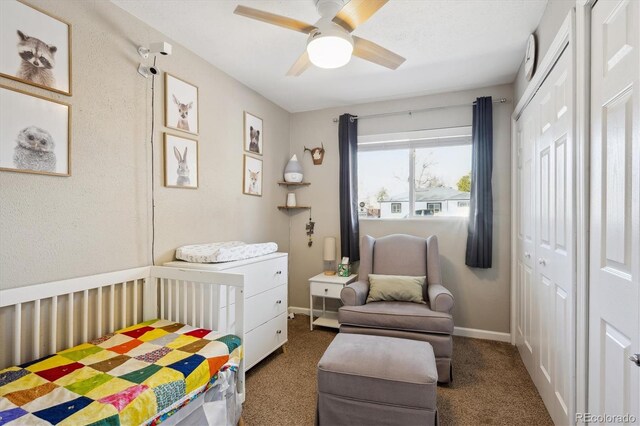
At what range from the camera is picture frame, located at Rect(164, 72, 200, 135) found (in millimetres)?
2247

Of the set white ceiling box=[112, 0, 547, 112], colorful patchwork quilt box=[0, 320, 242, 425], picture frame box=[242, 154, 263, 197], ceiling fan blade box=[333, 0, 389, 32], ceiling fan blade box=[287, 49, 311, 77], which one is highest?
white ceiling box=[112, 0, 547, 112]

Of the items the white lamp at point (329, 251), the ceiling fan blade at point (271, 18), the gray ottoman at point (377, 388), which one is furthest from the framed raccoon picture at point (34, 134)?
the white lamp at point (329, 251)

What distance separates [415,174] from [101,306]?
305 cm

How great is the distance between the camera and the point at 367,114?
3574 millimetres

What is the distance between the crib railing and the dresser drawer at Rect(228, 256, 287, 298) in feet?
1.03

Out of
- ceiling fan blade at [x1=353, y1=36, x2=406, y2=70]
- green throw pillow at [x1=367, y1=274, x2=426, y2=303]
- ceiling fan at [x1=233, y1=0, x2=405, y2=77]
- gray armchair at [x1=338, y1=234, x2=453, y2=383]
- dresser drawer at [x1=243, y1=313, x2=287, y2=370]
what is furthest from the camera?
green throw pillow at [x1=367, y1=274, x2=426, y2=303]

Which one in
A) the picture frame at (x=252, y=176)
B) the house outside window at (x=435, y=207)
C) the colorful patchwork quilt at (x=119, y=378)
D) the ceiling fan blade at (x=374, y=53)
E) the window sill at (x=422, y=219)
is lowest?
the colorful patchwork quilt at (x=119, y=378)

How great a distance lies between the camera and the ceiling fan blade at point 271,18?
1581 millimetres

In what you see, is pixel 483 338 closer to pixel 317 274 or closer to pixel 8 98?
pixel 317 274

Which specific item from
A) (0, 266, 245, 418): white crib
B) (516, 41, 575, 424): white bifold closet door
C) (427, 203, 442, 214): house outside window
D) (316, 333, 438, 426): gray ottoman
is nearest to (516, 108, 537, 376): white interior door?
(516, 41, 575, 424): white bifold closet door

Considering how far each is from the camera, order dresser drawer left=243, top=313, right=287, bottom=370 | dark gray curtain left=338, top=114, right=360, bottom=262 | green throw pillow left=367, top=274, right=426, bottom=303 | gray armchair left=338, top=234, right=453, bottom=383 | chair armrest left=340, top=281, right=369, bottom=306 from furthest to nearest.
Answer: dark gray curtain left=338, top=114, right=360, bottom=262
green throw pillow left=367, top=274, right=426, bottom=303
chair armrest left=340, top=281, right=369, bottom=306
dresser drawer left=243, top=313, right=287, bottom=370
gray armchair left=338, top=234, right=453, bottom=383

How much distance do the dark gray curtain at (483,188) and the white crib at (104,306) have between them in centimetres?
232

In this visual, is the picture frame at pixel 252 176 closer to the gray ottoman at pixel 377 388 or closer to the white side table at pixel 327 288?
the white side table at pixel 327 288

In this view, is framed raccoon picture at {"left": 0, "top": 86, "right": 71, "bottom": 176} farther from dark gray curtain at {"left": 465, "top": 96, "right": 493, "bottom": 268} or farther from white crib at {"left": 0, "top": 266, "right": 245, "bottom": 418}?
dark gray curtain at {"left": 465, "top": 96, "right": 493, "bottom": 268}
